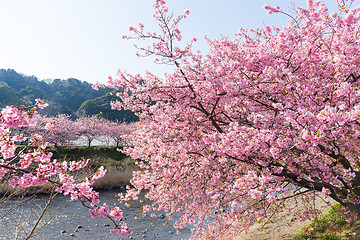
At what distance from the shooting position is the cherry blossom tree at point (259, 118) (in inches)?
179

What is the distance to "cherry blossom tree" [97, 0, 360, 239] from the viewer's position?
14.9 ft

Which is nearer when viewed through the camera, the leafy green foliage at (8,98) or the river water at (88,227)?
the river water at (88,227)

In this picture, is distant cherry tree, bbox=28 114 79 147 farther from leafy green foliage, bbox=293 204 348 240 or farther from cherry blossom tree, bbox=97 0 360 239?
leafy green foliage, bbox=293 204 348 240

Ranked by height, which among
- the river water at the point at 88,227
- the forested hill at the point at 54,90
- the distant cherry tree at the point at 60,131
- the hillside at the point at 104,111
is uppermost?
the forested hill at the point at 54,90

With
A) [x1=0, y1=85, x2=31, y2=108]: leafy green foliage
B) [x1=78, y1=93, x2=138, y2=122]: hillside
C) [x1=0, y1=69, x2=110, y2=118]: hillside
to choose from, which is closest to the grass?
[x1=78, y1=93, x2=138, y2=122]: hillside

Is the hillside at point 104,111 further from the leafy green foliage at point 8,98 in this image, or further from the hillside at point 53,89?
the leafy green foliage at point 8,98

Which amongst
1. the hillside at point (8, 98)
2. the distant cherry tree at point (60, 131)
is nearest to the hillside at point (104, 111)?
the hillside at point (8, 98)

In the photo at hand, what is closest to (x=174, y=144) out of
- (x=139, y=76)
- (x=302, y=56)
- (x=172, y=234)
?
(x=139, y=76)

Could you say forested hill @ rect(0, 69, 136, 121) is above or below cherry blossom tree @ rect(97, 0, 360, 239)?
above

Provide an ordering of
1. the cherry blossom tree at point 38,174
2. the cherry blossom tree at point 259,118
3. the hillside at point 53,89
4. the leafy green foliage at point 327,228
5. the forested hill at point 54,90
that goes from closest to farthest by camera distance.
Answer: the cherry blossom tree at point 38,174 → the cherry blossom tree at point 259,118 → the leafy green foliage at point 327,228 → the forested hill at point 54,90 → the hillside at point 53,89

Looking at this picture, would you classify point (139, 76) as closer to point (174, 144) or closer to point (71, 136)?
point (174, 144)

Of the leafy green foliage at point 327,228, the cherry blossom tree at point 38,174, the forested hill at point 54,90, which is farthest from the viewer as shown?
the forested hill at point 54,90

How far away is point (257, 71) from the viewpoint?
20.5 ft

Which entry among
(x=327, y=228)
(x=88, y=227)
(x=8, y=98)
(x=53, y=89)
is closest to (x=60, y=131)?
(x=88, y=227)
